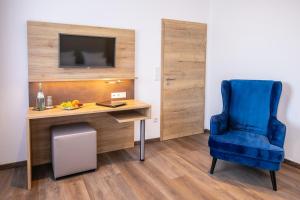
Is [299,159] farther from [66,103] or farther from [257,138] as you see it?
[66,103]

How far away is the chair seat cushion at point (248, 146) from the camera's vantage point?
7.63ft

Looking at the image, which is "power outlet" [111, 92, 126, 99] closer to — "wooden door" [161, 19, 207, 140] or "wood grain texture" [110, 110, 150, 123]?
"wood grain texture" [110, 110, 150, 123]

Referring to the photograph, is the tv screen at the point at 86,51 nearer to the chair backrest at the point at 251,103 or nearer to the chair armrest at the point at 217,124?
the chair armrest at the point at 217,124

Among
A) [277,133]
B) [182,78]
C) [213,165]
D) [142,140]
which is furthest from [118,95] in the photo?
[277,133]

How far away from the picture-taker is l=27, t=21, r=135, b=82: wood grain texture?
2654 millimetres

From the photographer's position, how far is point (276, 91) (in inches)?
110

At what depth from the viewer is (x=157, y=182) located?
2512mm

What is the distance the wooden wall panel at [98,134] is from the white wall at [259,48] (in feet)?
5.51

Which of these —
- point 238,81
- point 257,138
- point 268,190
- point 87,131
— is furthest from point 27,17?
point 268,190

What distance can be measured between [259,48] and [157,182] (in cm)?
225

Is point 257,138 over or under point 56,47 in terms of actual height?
under

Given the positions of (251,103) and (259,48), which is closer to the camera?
(251,103)

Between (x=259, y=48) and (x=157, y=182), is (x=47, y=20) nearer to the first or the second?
(x=157, y=182)

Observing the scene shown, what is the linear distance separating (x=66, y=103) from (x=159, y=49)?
1604mm
